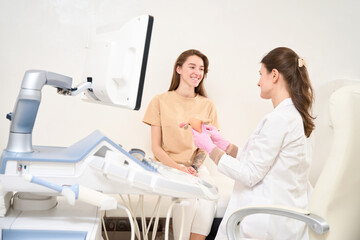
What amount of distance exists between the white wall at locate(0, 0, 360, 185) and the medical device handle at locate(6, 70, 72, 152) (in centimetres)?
132

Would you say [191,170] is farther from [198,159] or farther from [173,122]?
[173,122]

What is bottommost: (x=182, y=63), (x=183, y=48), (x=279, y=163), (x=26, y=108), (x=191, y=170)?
(x=191, y=170)

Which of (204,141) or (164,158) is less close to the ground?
(204,141)

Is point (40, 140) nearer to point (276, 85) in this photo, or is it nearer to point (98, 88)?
point (98, 88)

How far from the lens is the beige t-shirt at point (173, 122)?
7.97 feet

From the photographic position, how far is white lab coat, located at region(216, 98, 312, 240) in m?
1.47

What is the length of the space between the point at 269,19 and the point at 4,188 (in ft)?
7.97

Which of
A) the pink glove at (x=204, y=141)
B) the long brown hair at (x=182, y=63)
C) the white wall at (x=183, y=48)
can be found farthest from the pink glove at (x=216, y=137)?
the white wall at (x=183, y=48)

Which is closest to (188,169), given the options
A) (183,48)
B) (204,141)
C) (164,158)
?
(164,158)

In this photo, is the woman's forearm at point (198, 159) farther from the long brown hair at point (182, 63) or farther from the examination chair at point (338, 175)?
the examination chair at point (338, 175)

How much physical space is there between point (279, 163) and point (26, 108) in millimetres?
1023

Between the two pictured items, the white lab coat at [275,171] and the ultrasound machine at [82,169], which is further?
the white lab coat at [275,171]

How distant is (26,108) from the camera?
119 centimetres

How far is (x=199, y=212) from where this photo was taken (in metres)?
1.90
